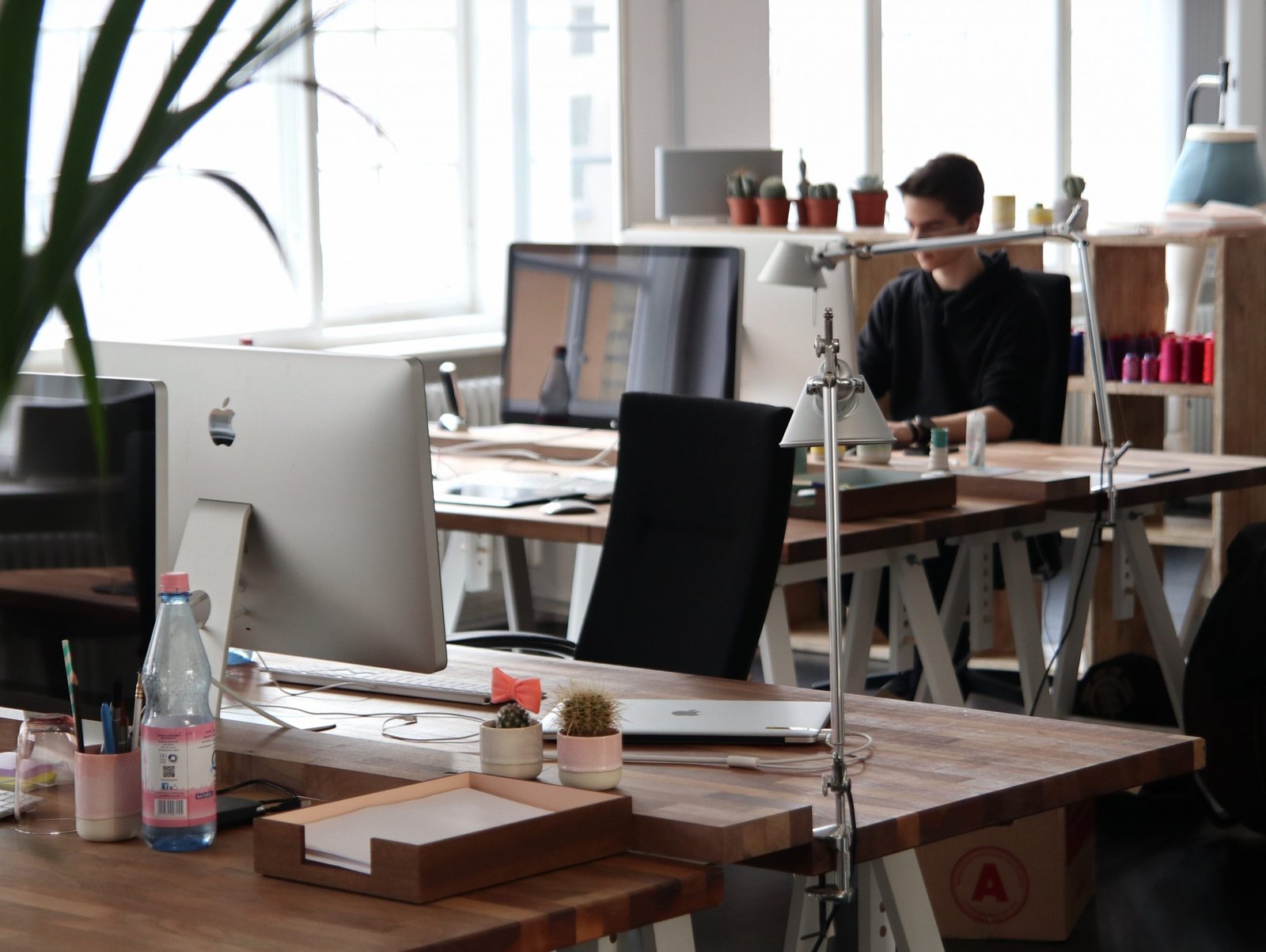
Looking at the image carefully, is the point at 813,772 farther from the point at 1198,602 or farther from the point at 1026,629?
the point at 1198,602

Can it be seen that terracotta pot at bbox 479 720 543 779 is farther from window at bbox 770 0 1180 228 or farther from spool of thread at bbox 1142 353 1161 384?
window at bbox 770 0 1180 228

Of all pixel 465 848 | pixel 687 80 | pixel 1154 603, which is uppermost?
pixel 687 80

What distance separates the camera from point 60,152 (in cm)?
47

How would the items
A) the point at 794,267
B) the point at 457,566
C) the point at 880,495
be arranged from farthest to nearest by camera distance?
1. the point at 457,566
2. the point at 794,267
3. the point at 880,495

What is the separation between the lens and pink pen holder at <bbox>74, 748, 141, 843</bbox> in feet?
5.16

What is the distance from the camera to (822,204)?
5227 millimetres

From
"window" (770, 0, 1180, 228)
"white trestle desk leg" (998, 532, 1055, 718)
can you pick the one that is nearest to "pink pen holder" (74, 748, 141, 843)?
"white trestle desk leg" (998, 532, 1055, 718)

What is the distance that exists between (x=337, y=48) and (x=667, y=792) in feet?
14.1

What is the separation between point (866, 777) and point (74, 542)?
767mm

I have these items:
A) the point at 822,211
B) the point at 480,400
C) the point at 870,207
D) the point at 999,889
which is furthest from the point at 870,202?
the point at 999,889

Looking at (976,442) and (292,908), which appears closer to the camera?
(292,908)

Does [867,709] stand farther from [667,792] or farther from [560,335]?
[560,335]

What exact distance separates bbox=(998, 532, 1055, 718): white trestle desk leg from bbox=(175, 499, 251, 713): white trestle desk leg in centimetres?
201

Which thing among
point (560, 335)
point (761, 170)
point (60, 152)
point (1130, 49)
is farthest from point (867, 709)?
point (1130, 49)
